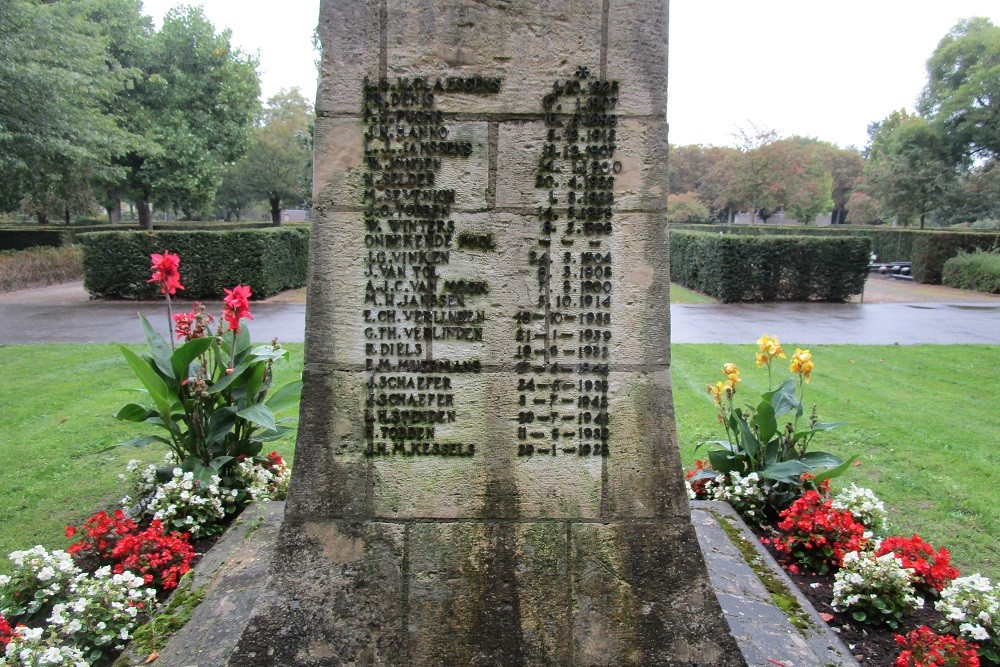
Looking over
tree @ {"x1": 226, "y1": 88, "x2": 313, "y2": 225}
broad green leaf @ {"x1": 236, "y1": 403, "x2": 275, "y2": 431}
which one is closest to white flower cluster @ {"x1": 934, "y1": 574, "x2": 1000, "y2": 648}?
broad green leaf @ {"x1": 236, "y1": 403, "x2": 275, "y2": 431}

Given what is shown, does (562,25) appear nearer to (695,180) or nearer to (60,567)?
(60,567)

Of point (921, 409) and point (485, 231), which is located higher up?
point (485, 231)

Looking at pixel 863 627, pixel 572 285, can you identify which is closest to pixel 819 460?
pixel 863 627

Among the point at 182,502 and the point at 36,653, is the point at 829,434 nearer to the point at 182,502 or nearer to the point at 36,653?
the point at 182,502

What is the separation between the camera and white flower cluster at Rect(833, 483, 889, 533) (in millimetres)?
4953

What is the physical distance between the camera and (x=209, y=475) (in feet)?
16.8

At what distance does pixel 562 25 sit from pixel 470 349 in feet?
5.03

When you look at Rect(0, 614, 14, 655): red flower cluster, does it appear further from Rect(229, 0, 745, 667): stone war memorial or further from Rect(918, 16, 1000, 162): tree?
Rect(918, 16, 1000, 162): tree

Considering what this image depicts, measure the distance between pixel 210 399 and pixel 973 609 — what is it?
16.6 feet

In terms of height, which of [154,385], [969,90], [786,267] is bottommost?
[154,385]

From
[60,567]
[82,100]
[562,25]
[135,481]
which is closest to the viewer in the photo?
[562,25]

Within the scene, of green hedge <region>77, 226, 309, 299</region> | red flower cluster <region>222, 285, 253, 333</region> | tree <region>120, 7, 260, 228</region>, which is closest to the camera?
red flower cluster <region>222, 285, 253, 333</region>

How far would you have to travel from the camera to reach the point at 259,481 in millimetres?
5445

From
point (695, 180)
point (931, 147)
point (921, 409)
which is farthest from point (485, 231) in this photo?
point (695, 180)
